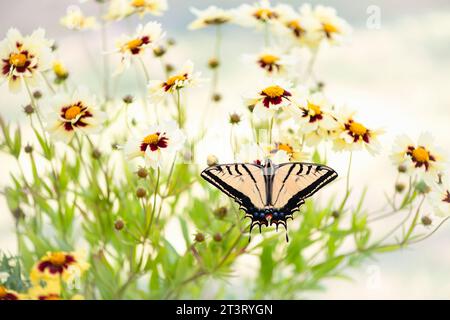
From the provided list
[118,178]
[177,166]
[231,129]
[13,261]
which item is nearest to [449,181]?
[231,129]

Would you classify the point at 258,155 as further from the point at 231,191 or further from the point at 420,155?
the point at 420,155

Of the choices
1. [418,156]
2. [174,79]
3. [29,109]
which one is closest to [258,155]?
[174,79]

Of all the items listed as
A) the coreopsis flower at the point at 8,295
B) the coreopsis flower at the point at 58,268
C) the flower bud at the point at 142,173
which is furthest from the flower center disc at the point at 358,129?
the coreopsis flower at the point at 8,295

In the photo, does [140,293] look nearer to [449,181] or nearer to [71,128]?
[71,128]

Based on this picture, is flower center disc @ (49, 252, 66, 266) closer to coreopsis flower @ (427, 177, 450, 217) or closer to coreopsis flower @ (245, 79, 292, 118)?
coreopsis flower @ (245, 79, 292, 118)

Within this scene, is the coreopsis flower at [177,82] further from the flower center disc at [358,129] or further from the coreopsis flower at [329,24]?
the coreopsis flower at [329,24]

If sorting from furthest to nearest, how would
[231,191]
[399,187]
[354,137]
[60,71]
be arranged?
1. [60,71]
2. [399,187]
3. [354,137]
4. [231,191]
